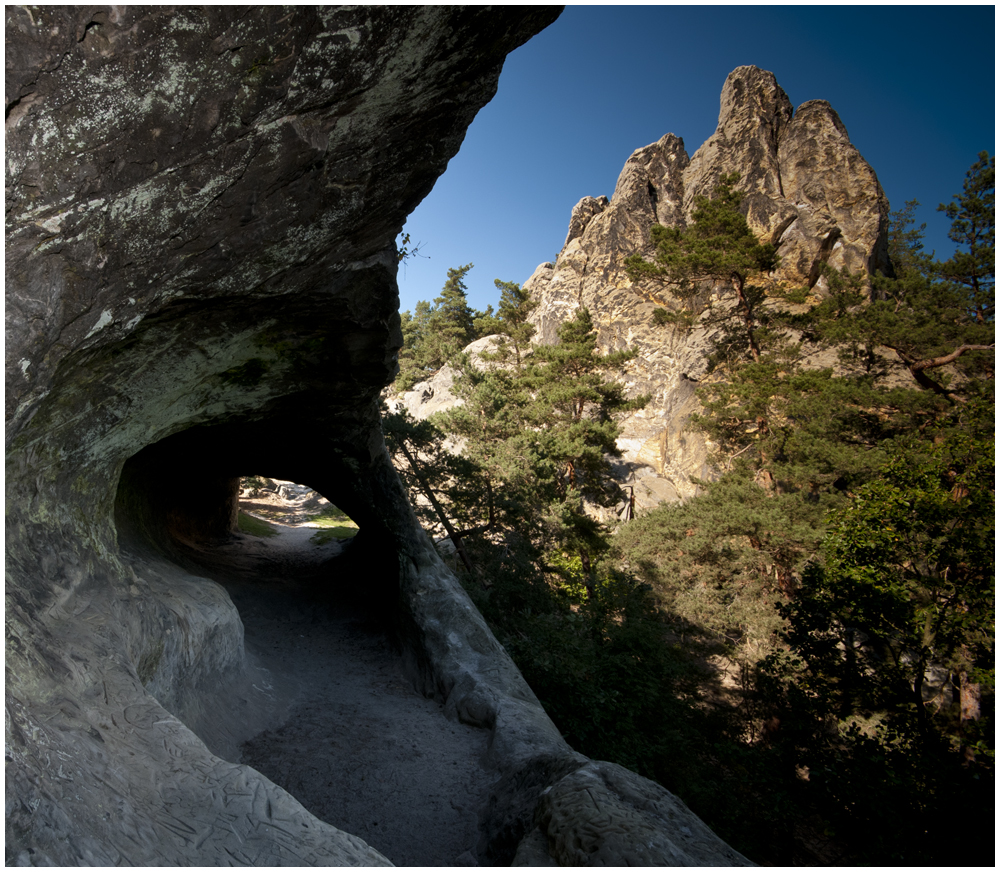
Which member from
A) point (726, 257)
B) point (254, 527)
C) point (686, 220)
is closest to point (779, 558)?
point (726, 257)

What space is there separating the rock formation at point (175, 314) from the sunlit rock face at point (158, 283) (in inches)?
0.7

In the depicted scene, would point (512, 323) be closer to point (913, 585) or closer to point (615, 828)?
point (913, 585)

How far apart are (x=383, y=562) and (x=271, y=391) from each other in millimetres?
5917

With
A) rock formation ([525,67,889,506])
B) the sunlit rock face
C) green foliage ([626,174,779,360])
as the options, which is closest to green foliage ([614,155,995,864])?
green foliage ([626,174,779,360])

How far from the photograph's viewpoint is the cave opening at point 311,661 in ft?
21.4

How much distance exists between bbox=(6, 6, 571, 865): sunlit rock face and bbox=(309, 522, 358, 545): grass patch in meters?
13.6

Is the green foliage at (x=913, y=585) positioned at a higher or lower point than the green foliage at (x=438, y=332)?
lower

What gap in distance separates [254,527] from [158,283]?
2042 cm

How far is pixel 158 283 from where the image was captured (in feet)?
14.1

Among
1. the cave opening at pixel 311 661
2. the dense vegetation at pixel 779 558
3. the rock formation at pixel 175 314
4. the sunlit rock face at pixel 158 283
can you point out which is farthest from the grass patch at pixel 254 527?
the sunlit rock face at pixel 158 283

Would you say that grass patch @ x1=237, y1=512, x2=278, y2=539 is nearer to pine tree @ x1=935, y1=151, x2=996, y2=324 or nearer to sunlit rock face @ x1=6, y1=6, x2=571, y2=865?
sunlit rock face @ x1=6, y1=6, x2=571, y2=865

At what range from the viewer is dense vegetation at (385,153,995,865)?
30.8 feet

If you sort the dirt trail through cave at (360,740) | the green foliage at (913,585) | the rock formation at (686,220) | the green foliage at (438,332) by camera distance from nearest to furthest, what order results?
the dirt trail through cave at (360,740) < the green foliage at (913,585) < the rock formation at (686,220) < the green foliage at (438,332)

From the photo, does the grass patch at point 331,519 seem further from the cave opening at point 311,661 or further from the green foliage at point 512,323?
the green foliage at point 512,323
